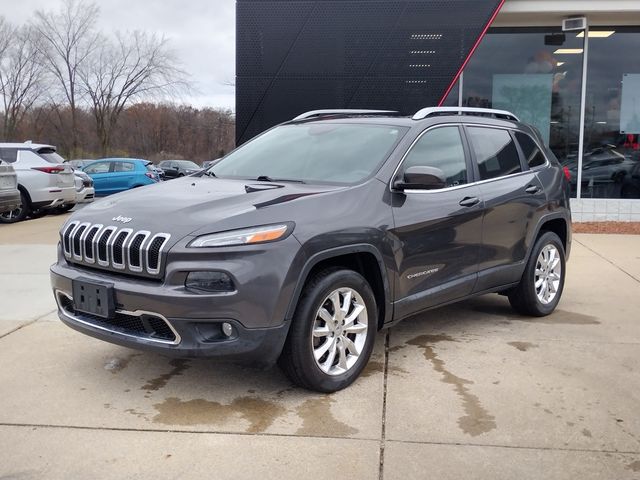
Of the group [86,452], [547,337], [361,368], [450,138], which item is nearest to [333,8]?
[450,138]

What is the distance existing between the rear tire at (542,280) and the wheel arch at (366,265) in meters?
1.83

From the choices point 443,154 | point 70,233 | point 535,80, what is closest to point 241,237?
point 70,233

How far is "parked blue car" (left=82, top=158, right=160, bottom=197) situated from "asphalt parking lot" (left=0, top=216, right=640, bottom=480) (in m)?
14.6

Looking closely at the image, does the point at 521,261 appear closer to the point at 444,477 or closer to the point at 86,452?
the point at 444,477

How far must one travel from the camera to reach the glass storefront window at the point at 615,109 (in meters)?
12.7

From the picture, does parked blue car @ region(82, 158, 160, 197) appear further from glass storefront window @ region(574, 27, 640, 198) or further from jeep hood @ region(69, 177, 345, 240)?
jeep hood @ region(69, 177, 345, 240)

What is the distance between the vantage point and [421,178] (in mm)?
4141

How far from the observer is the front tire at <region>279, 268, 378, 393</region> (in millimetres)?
3689

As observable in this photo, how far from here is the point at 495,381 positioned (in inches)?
164

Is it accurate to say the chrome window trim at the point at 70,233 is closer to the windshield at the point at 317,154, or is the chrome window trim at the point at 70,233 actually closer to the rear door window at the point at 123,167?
the windshield at the point at 317,154

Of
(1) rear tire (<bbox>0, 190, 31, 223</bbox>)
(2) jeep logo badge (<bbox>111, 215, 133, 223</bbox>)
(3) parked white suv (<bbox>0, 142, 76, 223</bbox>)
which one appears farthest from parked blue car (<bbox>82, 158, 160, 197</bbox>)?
(2) jeep logo badge (<bbox>111, 215, 133, 223</bbox>)

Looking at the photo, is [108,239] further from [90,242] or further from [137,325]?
[137,325]

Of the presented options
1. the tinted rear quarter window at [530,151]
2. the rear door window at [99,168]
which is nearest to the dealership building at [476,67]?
the tinted rear quarter window at [530,151]

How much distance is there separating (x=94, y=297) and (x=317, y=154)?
6.05 ft
